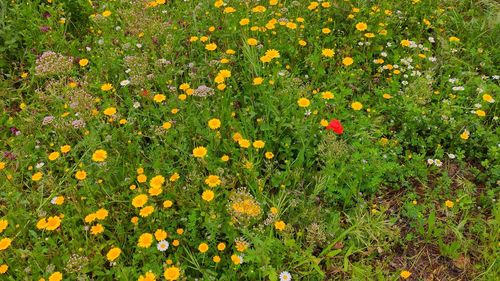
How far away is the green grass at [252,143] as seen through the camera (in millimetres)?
2545

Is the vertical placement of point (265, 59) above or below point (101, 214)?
above

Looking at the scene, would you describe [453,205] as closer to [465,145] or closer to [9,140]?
[465,145]

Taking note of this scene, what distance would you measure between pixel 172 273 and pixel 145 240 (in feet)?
0.90

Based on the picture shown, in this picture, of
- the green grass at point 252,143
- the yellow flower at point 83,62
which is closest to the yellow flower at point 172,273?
the green grass at point 252,143

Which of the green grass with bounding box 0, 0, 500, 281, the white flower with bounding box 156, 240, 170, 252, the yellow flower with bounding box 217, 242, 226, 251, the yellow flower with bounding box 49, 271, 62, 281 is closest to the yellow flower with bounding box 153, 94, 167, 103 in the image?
the green grass with bounding box 0, 0, 500, 281

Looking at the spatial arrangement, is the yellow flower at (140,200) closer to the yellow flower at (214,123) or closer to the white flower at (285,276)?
the yellow flower at (214,123)

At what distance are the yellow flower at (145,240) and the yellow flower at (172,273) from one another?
202 mm

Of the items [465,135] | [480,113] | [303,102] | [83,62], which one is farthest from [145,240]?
[480,113]

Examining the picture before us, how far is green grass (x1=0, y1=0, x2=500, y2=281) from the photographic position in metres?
2.54

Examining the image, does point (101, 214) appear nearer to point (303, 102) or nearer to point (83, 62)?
point (303, 102)

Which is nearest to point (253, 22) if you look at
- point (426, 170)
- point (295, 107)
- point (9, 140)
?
point (295, 107)

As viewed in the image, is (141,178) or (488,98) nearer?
(141,178)

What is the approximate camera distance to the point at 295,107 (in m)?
3.09

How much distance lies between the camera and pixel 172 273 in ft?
7.44
